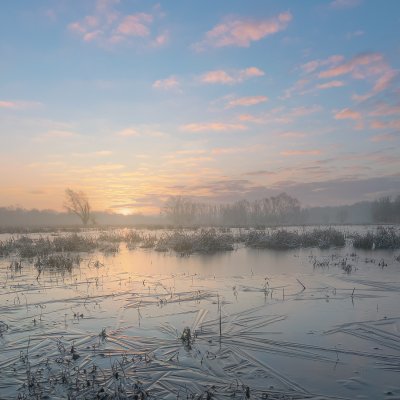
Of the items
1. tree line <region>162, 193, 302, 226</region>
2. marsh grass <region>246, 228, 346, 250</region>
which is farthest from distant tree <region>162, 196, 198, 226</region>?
marsh grass <region>246, 228, 346, 250</region>

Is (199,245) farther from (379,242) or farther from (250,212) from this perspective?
(250,212)

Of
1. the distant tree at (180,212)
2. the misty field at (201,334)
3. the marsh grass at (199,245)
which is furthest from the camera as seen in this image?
the distant tree at (180,212)

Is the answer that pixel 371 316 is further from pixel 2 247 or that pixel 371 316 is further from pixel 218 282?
pixel 2 247

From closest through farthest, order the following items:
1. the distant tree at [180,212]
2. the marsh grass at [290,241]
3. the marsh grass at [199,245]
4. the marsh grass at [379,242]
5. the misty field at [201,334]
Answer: the misty field at [201,334] → the marsh grass at [199,245] → the marsh grass at [379,242] → the marsh grass at [290,241] → the distant tree at [180,212]

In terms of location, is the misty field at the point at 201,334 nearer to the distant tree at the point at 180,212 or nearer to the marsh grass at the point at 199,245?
the marsh grass at the point at 199,245

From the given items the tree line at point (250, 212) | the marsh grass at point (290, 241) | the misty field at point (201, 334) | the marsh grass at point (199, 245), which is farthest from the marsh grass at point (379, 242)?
the tree line at point (250, 212)

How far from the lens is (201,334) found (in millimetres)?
6434

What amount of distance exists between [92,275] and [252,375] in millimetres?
9552

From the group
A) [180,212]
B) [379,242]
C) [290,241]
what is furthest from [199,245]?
[180,212]

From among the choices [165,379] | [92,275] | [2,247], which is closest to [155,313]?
[165,379]

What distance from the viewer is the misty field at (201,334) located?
4520 millimetres

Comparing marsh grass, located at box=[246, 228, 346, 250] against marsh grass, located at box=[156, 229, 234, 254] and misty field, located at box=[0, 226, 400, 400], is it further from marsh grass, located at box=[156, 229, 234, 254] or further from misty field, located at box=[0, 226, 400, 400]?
misty field, located at box=[0, 226, 400, 400]

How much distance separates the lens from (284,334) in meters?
6.41

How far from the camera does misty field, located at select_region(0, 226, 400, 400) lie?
4.52 m
